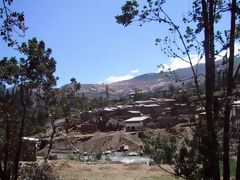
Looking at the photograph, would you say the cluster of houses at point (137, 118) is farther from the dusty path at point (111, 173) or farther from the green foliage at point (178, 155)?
the green foliage at point (178, 155)

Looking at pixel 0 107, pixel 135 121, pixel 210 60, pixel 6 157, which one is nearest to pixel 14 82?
pixel 0 107

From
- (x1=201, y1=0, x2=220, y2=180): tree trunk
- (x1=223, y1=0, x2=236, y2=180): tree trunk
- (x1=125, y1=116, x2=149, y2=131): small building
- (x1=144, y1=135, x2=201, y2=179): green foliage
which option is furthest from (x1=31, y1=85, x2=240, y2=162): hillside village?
(x1=223, y1=0, x2=236, y2=180): tree trunk

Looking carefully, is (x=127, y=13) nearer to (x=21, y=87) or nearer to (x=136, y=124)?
(x=21, y=87)

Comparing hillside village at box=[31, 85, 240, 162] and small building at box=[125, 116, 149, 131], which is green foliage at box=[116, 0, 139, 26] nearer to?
hillside village at box=[31, 85, 240, 162]

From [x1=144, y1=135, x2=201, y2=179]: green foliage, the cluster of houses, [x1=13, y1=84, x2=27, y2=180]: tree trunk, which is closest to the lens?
[x1=144, y1=135, x2=201, y2=179]: green foliage

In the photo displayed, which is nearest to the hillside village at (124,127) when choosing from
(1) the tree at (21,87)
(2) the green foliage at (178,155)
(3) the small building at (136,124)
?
(3) the small building at (136,124)

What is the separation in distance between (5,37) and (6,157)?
300 inches

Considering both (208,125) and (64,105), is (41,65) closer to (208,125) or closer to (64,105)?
(64,105)

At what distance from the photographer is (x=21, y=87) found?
14.7 meters

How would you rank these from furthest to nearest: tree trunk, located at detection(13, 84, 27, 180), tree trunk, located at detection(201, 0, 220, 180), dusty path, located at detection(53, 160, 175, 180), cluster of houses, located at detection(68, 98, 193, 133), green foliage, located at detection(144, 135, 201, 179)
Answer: cluster of houses, located at detection(68, 98, 193, 133) → dusty path, located at detection(53, 160, 175, 180) → tree trunk, located at detection(13, 84, 27, 180) → green foliage, located at detection(144, 135, 201, 179) → tree trunk, located at detection(201, 0, 220, 180)

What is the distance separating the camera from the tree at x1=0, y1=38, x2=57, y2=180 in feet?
46.4

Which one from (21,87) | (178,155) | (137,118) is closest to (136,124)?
(137,118)

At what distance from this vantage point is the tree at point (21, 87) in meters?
14.1

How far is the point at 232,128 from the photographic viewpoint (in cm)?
1141
